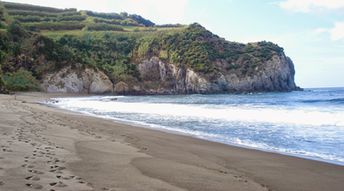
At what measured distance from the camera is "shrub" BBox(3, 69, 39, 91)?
6473 centimetres

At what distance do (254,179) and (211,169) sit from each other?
110 centimetres

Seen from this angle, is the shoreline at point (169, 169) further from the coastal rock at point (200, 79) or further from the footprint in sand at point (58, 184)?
the coastal rock at point (200, 79)

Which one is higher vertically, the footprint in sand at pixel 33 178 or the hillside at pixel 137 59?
the hillside at pixel 137 59

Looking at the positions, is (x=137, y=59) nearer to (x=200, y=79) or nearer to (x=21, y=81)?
(x=200, y=79)

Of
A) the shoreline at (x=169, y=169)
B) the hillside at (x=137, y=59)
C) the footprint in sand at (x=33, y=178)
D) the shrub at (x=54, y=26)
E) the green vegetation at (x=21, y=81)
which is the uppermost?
the shrub at (x=54, y=26)

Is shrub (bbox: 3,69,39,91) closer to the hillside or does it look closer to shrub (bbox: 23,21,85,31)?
the hillside

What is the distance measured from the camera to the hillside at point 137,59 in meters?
81.7

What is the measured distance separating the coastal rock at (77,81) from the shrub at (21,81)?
3576 mm

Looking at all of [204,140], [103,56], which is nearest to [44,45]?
[103,56]

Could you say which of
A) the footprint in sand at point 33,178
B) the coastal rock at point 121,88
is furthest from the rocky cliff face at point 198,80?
the footprint in sand at point 33,178

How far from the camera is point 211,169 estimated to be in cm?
824

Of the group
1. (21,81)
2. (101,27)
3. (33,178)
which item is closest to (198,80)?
(101,27)

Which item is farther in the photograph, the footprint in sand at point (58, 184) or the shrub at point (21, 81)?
the shrub at point (21, 81)

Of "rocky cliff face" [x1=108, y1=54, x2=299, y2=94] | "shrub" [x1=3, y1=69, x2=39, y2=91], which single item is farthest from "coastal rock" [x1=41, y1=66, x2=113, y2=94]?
"rocky cliff face" [x1=108, y1=54, x2=299, y2=94]
